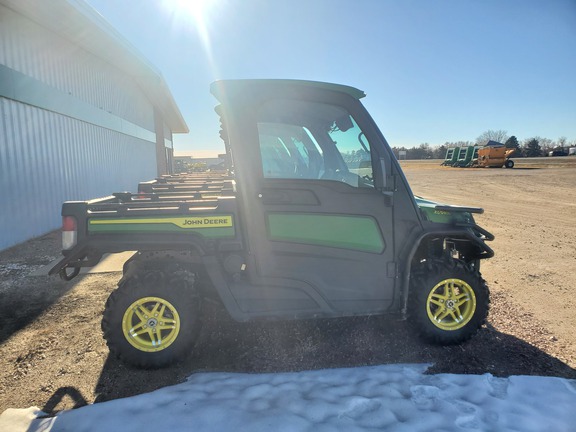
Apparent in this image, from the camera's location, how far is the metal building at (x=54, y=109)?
7031mm

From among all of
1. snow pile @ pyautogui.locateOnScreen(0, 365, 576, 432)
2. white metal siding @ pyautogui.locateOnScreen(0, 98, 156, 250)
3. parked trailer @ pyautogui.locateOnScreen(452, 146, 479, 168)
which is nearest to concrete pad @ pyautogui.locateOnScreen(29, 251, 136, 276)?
white metal siding @ pyautogui.locateOnScreen(0, 98, 156, 250)

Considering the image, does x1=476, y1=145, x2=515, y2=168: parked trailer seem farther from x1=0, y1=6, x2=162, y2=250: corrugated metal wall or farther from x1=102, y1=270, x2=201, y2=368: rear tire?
x1=102, y1=270, x2=201, y2=368: rear tire

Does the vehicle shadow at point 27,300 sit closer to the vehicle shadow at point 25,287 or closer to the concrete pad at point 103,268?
the vehicle shadow at point 25,287

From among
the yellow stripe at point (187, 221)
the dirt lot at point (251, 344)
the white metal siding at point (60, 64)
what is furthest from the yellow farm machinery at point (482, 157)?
the yellow stripe at point (187, 221)

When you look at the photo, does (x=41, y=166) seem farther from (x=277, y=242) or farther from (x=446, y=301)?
(x=446, y=301)

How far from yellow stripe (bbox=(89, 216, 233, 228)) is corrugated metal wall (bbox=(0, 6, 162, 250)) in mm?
5470

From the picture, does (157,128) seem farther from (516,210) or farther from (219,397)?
(219,397)

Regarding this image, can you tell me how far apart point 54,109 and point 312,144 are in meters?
8.01

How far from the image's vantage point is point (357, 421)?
87.4 inches

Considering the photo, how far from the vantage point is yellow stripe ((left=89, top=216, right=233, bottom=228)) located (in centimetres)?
294

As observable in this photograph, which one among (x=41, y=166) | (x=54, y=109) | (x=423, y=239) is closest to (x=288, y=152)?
(x=423, y=239)

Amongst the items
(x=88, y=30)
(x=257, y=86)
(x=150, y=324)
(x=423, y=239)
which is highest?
(x=88, y=30)

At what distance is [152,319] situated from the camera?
9.34ft

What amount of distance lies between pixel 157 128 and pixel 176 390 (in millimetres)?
23193
